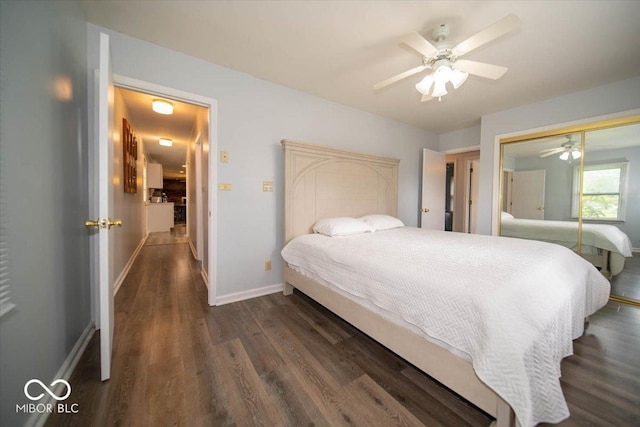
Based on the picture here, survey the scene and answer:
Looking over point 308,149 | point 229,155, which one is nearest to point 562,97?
point 308,149

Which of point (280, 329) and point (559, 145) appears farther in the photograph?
point (559, 145)

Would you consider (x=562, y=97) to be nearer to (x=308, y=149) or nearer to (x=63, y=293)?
(x=308, y=149)

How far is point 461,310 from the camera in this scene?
41.1 inches

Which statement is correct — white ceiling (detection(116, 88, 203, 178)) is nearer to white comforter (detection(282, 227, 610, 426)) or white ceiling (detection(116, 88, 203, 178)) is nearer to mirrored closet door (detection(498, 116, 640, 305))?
white comforter (detection(282, 227, 610, 426))

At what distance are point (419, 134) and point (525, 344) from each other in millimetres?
3968

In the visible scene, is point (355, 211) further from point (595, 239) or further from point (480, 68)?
point (595, 239)

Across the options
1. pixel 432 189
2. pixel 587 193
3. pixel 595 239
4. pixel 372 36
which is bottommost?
pixel 595 239

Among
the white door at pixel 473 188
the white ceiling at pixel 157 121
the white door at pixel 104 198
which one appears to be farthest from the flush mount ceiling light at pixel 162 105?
the white door at pixel 473 188

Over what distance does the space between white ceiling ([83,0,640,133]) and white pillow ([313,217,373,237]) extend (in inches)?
62.3

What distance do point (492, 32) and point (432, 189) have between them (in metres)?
2.97

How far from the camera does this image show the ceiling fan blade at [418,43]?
144cm

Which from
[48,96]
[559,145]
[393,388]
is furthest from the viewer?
[559,145]

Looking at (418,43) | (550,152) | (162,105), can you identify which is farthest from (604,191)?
(162,105)

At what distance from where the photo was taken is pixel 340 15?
1.64 m
